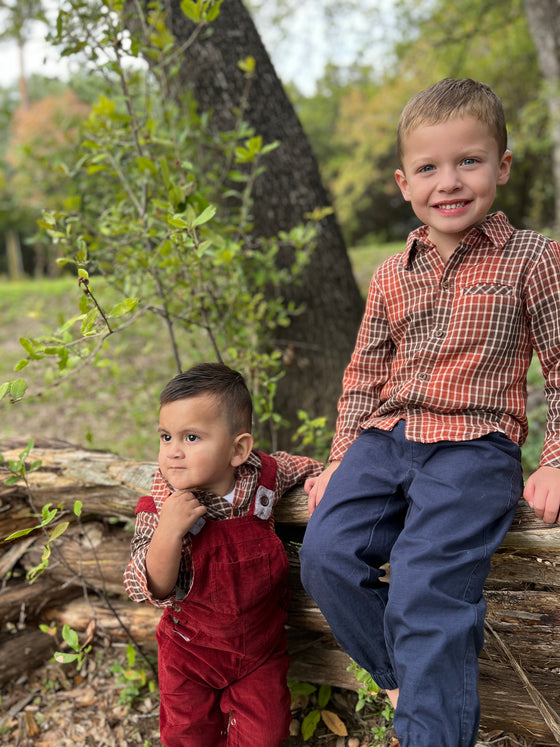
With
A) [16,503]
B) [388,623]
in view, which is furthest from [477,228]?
[16,503]

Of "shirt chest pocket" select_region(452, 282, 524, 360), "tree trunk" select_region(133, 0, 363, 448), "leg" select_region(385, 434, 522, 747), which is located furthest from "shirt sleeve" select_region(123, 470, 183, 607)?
"tree trunk" select_region(133, 0, 363, 448)

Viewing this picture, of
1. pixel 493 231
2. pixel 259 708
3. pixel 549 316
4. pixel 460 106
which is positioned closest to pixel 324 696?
pixel 259 708

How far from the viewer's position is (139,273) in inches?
120

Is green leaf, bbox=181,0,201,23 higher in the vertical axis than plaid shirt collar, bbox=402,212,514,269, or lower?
higher

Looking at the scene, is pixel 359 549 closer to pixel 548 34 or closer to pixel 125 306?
pixel 125 306

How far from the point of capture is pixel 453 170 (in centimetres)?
169

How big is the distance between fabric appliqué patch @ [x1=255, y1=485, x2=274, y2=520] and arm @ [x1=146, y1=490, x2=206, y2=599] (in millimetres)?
231

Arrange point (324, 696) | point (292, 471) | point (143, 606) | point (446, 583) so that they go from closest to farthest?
point (446, 583) → point (292, 471) → point (324, 696) → point (143, 606)

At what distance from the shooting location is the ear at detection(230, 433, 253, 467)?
190 cm

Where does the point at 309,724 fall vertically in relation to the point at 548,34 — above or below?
below

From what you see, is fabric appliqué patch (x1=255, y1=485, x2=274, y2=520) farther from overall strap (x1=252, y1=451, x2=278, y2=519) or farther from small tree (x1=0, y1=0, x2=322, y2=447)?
small tree (x1=0, y1=0, x2=322, y2=447)

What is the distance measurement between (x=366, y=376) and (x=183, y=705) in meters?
1.21

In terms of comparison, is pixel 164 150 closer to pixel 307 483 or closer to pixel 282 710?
pixel 307 483

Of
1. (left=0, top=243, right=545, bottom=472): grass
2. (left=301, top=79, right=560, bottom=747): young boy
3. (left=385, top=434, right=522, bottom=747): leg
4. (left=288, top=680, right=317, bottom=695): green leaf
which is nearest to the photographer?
(left=385, top=434, right=522, bottom=747): leg
